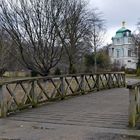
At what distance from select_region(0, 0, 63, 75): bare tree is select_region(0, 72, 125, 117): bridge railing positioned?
4732 millimetres

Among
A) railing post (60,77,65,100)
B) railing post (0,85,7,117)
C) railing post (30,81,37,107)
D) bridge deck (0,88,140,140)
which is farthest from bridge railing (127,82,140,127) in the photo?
railing post (60,77,65,100)

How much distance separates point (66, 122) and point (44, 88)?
423cm

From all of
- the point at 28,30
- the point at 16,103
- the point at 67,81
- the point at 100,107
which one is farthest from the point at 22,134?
the point at 28,30

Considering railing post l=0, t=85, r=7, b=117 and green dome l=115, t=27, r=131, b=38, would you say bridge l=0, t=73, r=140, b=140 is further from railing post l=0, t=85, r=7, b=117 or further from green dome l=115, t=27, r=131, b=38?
green dome l=115, t=27, r=131, b=38

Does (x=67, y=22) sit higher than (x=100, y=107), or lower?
higher

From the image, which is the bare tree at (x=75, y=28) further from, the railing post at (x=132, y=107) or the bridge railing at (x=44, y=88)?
the railing post at (x=132, y=107)

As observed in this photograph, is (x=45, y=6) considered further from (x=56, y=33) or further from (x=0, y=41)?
(x=0, y=41)

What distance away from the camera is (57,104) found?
1397 cm

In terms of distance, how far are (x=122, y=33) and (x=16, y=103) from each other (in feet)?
336

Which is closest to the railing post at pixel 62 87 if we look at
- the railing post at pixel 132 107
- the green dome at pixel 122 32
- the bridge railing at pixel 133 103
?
the bridge railing at pixel 133 103

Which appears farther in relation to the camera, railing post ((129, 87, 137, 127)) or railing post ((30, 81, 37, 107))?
railing post ((30, 81, 37, 107))

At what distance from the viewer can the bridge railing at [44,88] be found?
11.5 metres

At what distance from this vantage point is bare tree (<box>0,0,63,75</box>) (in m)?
24.6

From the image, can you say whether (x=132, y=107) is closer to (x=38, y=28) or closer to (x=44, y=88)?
(x=44, y=88)
